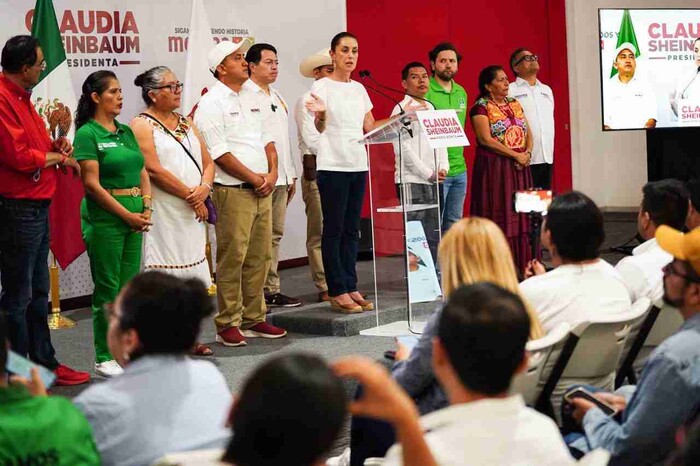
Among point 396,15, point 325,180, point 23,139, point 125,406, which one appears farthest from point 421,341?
point 396,15

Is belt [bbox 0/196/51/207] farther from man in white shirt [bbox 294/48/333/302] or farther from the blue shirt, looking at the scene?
the blue shirt

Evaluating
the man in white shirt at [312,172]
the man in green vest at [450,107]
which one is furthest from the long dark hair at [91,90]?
the man in green vest at [450,107]

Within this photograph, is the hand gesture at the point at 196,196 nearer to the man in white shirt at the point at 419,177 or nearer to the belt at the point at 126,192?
the belt at the point at 126,192

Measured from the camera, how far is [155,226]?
5266 mm

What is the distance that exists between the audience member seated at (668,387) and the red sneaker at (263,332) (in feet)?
11.1

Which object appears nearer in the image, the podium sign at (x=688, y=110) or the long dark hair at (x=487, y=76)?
the long dark hair at (x=487, y=76)

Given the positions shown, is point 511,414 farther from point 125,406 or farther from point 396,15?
point 396,15

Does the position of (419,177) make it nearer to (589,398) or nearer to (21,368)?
(589,398)

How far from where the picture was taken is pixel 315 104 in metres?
6.14

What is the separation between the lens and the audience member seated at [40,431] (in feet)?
6.77

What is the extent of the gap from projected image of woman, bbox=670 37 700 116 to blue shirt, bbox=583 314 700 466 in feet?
25.4

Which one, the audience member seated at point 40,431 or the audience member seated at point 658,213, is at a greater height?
the audience member seated at point 658,213

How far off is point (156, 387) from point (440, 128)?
366 cm

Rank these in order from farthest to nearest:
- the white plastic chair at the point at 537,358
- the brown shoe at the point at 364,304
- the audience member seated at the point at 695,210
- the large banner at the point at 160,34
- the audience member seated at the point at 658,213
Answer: the large banner at the point at 160,34 < the brown shoe at the point at 364,304 < the audience member seated at the point at 695,210 < the audience member seated at the point at 658,213 < the white plastic chair at the point at 537,358
